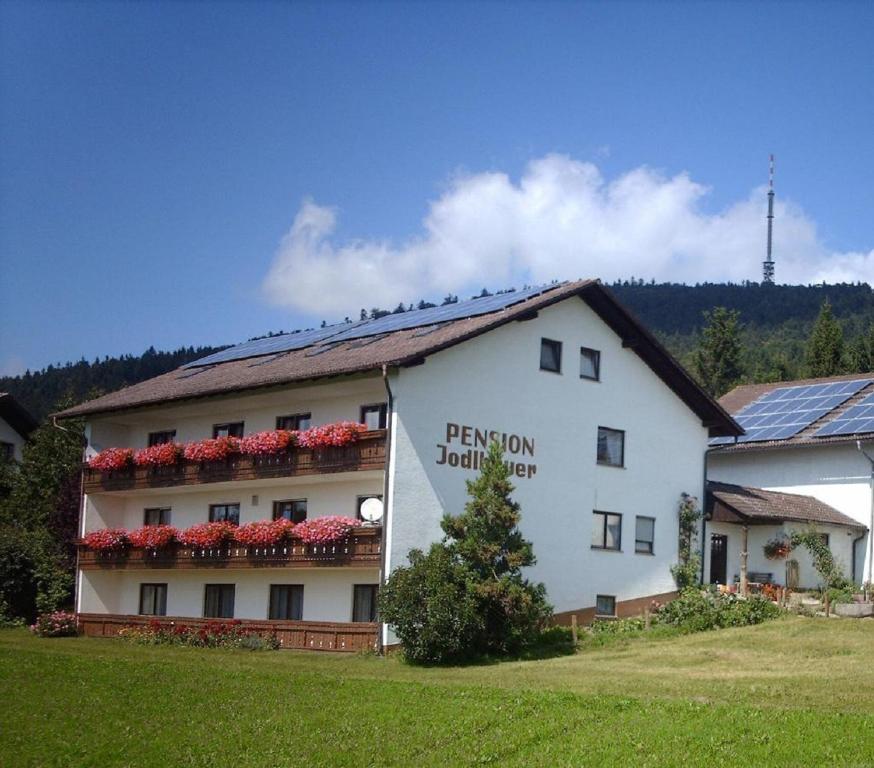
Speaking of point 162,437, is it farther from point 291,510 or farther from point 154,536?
point 291,510

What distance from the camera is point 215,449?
39.6 m

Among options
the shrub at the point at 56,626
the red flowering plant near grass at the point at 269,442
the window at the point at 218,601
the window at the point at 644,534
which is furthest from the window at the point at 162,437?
the window at the point at 644,534

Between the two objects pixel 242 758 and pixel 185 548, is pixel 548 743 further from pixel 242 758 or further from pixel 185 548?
pixel 185 548

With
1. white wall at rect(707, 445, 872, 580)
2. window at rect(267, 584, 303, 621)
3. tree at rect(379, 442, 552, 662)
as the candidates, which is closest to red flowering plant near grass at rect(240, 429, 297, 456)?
window at rect(267, 584, 303, 621)

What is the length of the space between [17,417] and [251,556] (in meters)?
31.4

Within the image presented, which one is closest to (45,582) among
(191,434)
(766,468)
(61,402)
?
(191,434)

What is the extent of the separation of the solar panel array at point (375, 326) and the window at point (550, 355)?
153cm

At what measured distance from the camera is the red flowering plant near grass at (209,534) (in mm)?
38938

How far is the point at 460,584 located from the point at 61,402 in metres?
32.7

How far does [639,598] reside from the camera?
4072cm

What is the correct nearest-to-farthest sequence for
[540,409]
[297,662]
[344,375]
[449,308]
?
[297,662] < [344,375] < [540,409] < [449,308]

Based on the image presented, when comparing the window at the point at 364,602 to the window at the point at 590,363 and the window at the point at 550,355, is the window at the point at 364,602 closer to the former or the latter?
the window at the point at 550,355

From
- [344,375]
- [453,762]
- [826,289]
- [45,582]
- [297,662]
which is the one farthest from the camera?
[826,289]

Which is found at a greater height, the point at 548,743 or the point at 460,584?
the point at 460,584
